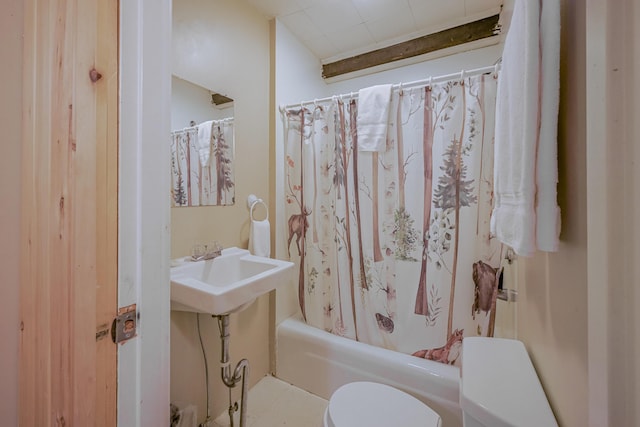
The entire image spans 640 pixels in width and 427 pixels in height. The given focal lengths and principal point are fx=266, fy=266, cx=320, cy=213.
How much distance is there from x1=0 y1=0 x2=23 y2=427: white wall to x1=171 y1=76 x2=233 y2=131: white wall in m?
0.64

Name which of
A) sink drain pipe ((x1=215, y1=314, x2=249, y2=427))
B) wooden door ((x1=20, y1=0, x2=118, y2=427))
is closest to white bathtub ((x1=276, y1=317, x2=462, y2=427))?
sink drain pipe ((x1=215, y1=314, x2=249, y2=427))

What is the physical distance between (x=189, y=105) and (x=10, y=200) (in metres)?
0.88

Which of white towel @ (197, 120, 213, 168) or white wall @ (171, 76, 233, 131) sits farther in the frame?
white towel @ (197, 120, 213, 168)

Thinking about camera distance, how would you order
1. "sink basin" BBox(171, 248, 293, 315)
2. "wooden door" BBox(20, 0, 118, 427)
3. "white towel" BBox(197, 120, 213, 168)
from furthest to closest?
"white towel" BBox(197, 120, 213, 168), "sink basin" BBox(171, 248, 293, 315), "wooden door" BBox(20, 0, 118, 427)

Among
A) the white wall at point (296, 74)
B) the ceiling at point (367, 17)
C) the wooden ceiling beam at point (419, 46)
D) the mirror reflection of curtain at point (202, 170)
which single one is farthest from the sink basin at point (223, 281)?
the wooden ceiling beam at point (419, 46)

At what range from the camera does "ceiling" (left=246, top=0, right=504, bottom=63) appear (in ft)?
5.62

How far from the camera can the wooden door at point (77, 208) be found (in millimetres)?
506

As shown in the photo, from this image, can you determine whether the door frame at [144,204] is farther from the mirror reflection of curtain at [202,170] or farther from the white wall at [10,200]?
the mirror reflection of curtain at [202,170]

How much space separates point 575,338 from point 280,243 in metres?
1.54

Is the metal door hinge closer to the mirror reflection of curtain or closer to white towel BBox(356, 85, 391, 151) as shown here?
the mirror reflection of curtain

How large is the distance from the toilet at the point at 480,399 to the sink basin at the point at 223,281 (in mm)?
558

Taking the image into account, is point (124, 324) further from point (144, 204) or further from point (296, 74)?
point (296, 74)

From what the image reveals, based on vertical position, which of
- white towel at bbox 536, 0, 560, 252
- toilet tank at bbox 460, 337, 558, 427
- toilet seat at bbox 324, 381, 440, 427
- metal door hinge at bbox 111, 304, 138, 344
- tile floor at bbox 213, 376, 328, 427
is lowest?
tile floor at bbox 213, 376, 328, 427

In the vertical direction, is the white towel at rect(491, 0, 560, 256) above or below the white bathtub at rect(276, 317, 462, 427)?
above
